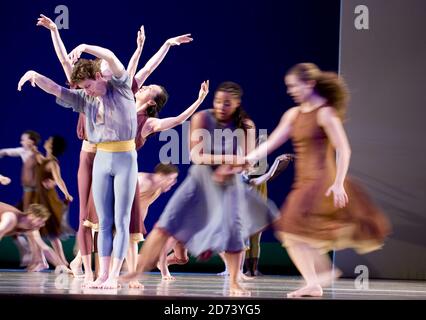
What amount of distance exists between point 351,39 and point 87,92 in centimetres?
333

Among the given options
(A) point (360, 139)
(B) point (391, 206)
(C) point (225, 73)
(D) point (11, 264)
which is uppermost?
(C) point (225, 73)

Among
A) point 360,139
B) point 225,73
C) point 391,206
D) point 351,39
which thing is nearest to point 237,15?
point 225,73

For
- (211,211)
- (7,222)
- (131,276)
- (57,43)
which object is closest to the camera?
(211,211)

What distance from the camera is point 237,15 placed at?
7.63m

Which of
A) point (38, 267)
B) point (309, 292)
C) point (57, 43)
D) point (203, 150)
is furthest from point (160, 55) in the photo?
point (38, 267)

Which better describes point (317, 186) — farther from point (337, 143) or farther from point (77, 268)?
point (77, 268)

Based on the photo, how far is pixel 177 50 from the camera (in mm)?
7637

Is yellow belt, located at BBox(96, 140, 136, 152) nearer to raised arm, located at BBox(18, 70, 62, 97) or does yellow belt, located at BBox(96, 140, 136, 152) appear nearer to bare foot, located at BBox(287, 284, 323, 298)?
raised arm, located at BBox(18, 70, 62, 97)

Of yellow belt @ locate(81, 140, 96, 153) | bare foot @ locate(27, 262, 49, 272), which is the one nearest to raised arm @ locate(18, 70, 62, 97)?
yellow belt @ locate(81, 140, 96, 153)

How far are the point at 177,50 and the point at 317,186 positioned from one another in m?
3.29
